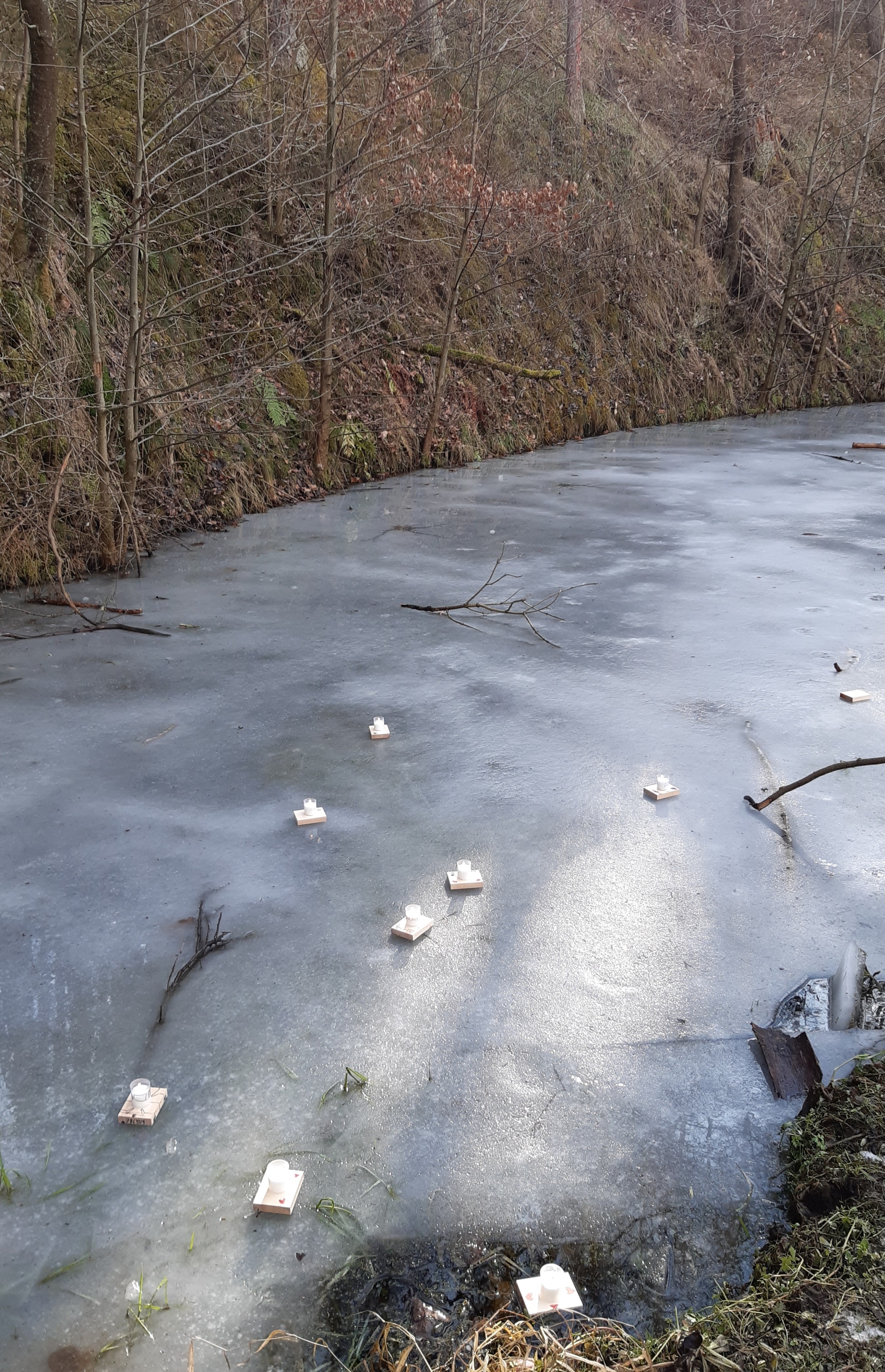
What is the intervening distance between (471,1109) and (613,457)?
9401 millimetres

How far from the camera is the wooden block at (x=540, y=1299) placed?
57.7 inches

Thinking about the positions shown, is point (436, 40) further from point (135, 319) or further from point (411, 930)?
point (411, 930)

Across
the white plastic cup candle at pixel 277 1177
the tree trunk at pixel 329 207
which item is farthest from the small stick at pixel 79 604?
the white plastic cup candle at pixel 277 1177

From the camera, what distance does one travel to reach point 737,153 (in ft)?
50.8

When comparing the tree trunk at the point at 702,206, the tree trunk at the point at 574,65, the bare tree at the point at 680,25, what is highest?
the bare tree at the point at 680,25

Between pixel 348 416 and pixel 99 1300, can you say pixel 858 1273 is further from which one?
pixel 348 416

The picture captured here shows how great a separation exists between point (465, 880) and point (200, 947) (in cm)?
72

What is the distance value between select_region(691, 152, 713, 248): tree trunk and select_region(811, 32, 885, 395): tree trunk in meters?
2.27

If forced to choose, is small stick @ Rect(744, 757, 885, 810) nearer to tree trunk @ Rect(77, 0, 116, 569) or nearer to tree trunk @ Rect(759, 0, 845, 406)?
tree trunk @ Rect(77, 0, 116, 569)

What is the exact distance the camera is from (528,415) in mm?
11109

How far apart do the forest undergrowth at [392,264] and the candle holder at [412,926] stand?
3038mm

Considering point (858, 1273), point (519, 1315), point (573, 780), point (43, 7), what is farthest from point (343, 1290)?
point (43, 7)

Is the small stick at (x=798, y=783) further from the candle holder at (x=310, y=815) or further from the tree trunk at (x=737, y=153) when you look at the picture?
the tree trunk at (x=737, y=153)

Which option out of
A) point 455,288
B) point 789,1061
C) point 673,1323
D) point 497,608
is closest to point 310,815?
point 789,1061
